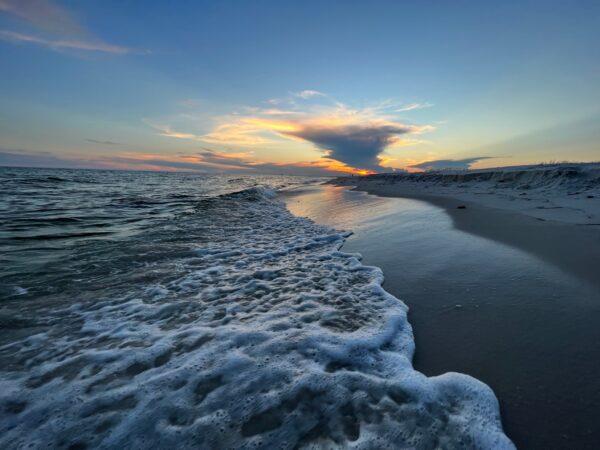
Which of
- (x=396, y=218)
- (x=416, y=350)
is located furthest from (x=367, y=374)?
(x=396, y=218)

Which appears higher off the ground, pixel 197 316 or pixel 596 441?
pixel 596 441

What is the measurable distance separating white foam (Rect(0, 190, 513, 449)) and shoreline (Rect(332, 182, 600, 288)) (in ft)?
9.83

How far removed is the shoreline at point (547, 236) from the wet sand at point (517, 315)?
2 cm

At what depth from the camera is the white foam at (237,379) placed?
192 cm

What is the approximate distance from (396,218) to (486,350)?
717cm

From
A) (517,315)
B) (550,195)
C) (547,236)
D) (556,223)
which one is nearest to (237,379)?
(517,315)

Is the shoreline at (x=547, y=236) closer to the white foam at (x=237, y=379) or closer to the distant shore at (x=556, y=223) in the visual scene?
the distant shore at (x=556, y=223)

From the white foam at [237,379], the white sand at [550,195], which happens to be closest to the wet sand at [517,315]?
the white foam at [237,379]

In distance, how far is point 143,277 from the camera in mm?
4918

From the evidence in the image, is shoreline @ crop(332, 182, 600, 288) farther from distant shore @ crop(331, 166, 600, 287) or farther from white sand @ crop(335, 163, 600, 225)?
white sand @ crop(335, 163, 600, 225)

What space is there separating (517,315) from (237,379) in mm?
3038

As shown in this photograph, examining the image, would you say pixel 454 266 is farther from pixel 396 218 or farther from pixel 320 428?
pixel 396 218

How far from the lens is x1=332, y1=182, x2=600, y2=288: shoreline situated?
428 cm

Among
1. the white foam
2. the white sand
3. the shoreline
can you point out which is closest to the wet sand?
the shoreline
